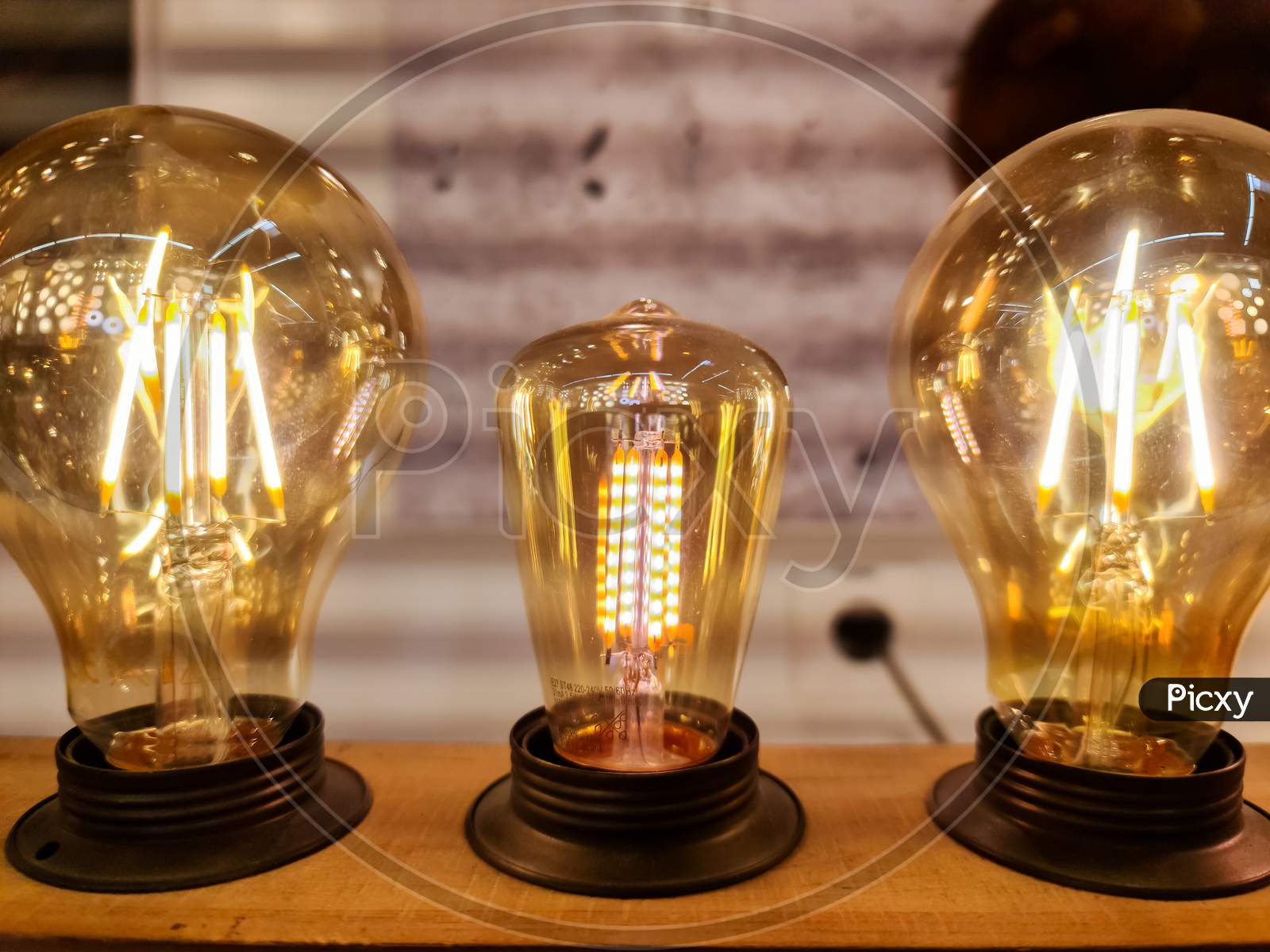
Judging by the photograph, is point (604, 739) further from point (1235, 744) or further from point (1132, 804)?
point (1235, 744)

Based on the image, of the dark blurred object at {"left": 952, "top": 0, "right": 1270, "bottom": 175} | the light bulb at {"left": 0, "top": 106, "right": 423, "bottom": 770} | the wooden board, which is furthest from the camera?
the dark blurred object at {"left": 952, "top": 0, "right": 1270, "bottom": 175}

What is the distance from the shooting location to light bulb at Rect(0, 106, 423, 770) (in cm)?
71

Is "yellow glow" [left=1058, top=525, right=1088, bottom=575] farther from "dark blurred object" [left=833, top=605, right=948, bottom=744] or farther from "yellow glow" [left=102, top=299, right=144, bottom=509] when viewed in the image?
"yellow glow" [left=102, top=299, right=144, bottom=509]

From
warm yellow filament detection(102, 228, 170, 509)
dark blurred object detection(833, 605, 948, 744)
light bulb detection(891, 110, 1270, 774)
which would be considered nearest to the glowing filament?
warm yellow filament detection(102, 228, 170, 509)

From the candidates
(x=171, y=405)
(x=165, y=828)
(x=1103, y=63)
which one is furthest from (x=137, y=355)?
(x=1103, y=63)

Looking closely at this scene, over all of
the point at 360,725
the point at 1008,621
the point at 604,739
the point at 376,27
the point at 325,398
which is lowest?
the point at 360,725

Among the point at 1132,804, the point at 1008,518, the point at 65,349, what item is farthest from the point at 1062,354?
the point at 65,349

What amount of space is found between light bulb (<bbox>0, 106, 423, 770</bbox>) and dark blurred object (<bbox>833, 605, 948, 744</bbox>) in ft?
1.95

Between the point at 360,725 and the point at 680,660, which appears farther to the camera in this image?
the point at 360,725

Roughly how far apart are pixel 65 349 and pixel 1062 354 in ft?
2.59

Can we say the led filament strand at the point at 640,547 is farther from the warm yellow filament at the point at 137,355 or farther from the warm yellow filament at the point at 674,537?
the warm yellow filament at the point at 137,355

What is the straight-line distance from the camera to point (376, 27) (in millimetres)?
1048

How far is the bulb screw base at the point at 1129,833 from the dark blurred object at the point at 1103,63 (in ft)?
2.25

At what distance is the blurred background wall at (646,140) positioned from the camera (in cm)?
103
